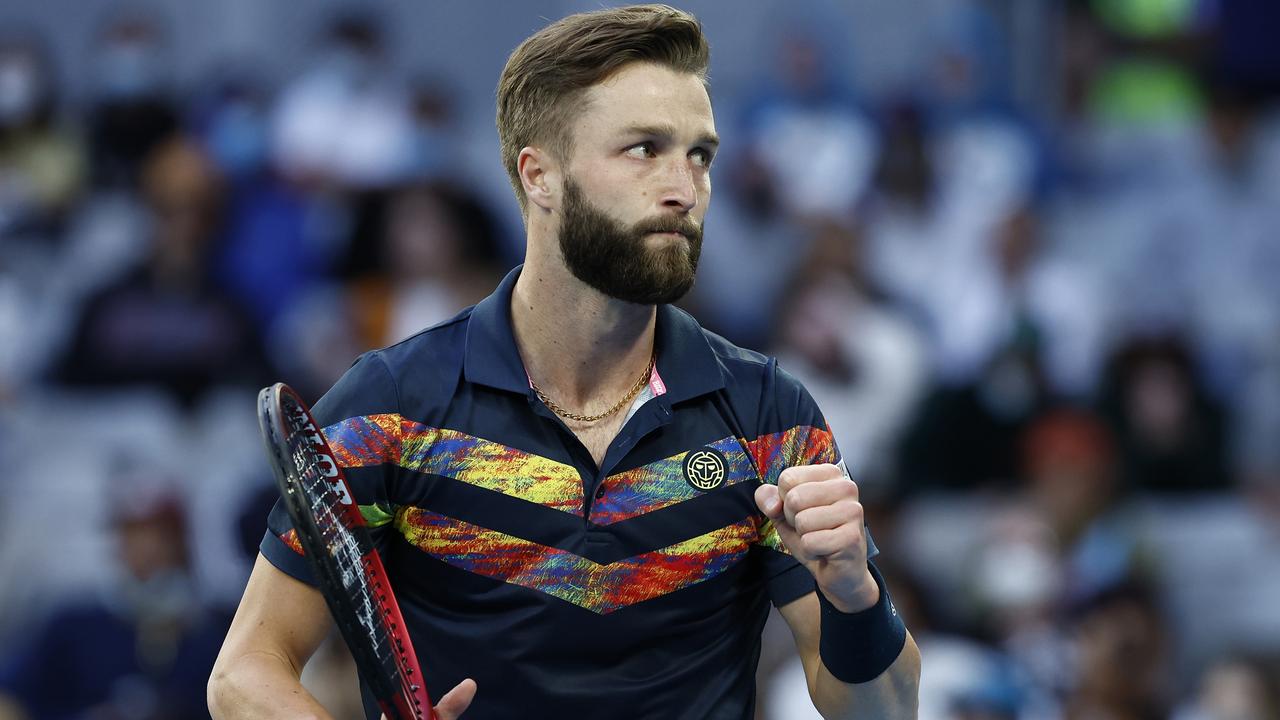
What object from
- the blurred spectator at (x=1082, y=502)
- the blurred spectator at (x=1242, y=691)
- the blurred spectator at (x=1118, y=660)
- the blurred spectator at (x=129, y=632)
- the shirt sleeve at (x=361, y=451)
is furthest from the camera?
the blurred spectator at (x=1082, y=502)

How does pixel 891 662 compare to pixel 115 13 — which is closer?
pixel 891 662

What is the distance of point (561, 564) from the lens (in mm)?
3328

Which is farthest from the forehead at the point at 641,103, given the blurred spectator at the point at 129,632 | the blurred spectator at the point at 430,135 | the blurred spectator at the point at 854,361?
the blurred spectator at the point at 430,135

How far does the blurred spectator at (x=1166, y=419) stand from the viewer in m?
8.88

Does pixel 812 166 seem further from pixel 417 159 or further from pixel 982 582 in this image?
pixel 982 582

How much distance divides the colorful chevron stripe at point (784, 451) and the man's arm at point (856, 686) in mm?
248

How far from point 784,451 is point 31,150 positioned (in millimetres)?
8972

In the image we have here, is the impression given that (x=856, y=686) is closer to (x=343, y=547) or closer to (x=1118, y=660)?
(x=343, y=547)

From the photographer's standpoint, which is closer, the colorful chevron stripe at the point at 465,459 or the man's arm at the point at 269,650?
the man's arm at the point at 269,650

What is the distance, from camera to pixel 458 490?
336cm

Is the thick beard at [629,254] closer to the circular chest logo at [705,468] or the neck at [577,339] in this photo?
the neck at [577,339]

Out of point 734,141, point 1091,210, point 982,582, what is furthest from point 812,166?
point 982,582

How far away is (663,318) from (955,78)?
7.99 m

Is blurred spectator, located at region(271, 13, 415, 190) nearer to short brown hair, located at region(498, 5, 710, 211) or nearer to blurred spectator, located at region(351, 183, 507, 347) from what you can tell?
blurred spectator, located at region(351, 183, 507, 347)
